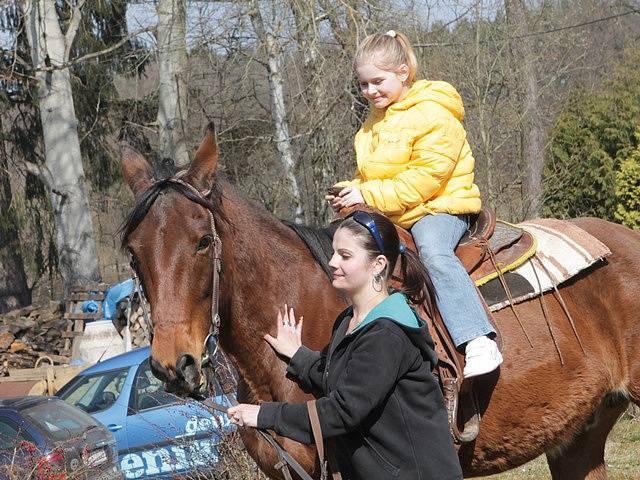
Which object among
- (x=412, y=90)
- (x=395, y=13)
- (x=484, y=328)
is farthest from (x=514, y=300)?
(x=395, y=13)

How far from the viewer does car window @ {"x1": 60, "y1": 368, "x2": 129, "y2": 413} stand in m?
10.7

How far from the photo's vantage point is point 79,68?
21.9 meters

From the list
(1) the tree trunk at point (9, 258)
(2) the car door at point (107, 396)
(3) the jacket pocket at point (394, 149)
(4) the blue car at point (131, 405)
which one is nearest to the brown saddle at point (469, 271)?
(3) the jacket pocket at point (394, 149)

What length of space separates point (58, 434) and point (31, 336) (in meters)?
12.0

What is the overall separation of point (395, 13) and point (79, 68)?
35.2 ft

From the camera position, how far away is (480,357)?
12.9 ft

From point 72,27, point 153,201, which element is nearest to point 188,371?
point 153,201

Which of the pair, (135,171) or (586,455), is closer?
(135,171)

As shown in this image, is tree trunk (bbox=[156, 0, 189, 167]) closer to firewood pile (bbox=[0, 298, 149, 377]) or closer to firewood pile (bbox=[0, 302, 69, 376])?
firewood pile (bbox=[0, 298, 149, 377])

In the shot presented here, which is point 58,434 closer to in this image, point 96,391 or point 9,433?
point 9,433

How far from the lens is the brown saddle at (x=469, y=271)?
13.0 feet

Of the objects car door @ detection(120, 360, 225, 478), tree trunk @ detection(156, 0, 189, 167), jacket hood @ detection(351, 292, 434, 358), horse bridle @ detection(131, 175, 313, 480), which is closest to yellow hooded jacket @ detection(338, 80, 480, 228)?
horse bridle @ detection(131, 175, 313, 480)

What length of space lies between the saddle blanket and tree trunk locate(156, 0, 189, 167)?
42.1 feet

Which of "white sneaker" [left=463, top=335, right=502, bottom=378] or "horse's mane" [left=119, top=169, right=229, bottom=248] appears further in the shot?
"white sneaker" [left=463, top=335, right=502, bottom=378]
